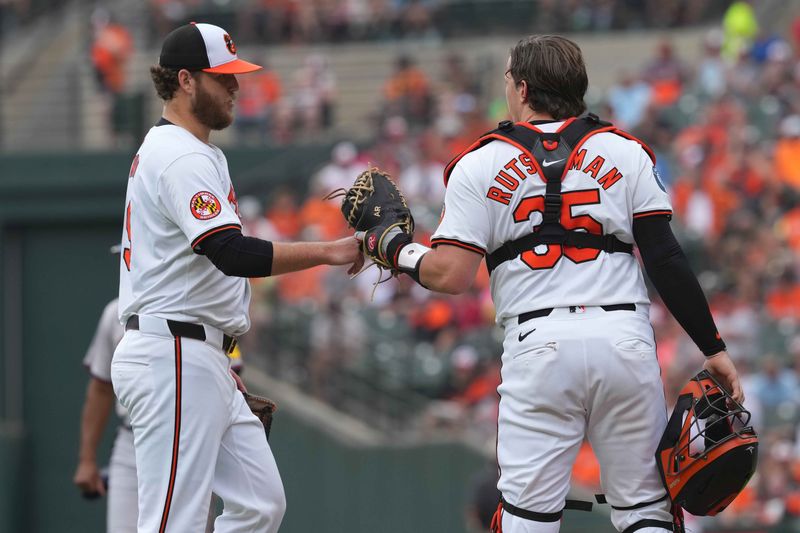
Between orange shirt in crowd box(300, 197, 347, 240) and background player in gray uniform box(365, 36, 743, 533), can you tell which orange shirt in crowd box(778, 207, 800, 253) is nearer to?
orange shirt in crowd box(300, 197, 347, 240)

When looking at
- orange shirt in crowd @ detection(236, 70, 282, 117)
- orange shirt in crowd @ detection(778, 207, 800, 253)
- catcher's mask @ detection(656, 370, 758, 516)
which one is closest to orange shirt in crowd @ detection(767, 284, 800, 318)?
orange shirt in crowd @ detection(778, 207, 800, 253)

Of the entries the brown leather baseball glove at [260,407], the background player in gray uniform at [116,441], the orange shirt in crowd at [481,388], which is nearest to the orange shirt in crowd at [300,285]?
the orange shirt in crowd at [481,388]

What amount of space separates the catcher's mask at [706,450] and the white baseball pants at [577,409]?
71 mm

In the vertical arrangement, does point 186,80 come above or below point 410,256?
above

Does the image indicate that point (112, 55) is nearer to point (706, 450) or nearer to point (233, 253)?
point (233, 253)

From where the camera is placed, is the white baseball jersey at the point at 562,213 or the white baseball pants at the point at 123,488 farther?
the white baseball pants at the point at 123,488

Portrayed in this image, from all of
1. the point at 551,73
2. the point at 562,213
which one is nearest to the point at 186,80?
the point at 551,73

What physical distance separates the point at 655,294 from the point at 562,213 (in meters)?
7.72

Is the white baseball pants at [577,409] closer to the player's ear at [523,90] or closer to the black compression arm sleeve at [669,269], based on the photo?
the black compression arm sleeve at [669,269]

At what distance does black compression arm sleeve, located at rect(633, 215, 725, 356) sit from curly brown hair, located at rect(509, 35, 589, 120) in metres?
0.49

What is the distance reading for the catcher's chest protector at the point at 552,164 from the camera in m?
4.74

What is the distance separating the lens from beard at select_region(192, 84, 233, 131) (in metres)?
5.13

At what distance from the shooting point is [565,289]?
4730 mm

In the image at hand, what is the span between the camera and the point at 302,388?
39.0 feet
